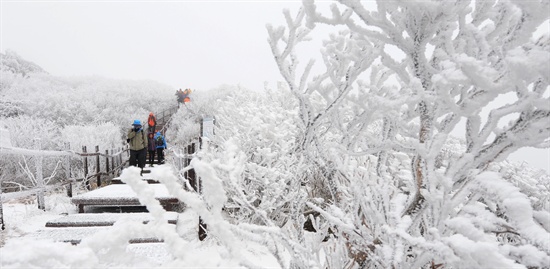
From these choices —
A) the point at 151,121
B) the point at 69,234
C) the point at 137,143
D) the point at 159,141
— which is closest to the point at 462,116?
the point at 69,234

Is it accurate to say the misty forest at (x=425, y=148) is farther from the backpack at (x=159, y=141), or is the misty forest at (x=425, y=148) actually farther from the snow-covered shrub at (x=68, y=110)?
the backpack at (x=159, y=141)

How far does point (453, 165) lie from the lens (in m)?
1.00

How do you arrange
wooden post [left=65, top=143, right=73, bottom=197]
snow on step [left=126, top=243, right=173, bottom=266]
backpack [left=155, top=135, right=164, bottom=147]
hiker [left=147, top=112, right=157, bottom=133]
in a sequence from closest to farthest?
snow on step [left=126, top=243, right=173, bottom=266] → wooden post [left=65, top=143, right=73, bottom=197] → hiker [left=147, top=112, right=157, bottom=133] → backpack [left=155, top=135, right=164, bottom=147]

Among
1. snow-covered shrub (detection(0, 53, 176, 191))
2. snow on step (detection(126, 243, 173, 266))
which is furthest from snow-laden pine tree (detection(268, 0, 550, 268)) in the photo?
snow-covered shrub (detection(0, 53, 176, 191))

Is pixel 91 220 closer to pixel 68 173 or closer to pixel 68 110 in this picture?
pixel 68 173

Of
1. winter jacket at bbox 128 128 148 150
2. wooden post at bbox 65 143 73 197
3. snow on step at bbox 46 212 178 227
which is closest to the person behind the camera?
snow on step at bbox 46 212 178 227

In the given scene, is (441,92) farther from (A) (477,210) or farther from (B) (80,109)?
(B) (80,109)

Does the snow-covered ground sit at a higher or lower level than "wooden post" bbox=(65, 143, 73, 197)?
higher

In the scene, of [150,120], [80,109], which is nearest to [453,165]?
[150,120]

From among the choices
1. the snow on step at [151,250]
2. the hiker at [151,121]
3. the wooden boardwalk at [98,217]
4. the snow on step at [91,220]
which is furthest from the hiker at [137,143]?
the snow on step at [151,250]

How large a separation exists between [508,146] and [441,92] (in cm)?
30

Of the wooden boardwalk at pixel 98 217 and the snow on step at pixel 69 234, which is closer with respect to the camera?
the snow on step at pixel 69 234

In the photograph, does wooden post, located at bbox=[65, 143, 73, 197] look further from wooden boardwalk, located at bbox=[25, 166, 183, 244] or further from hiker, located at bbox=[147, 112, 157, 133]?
hiker, located at bbox=[147, 112, 157, 133]

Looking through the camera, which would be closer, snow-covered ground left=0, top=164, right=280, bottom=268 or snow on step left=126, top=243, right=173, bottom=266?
snow-covered ground left=0, top=164, right=280, bottom=268
